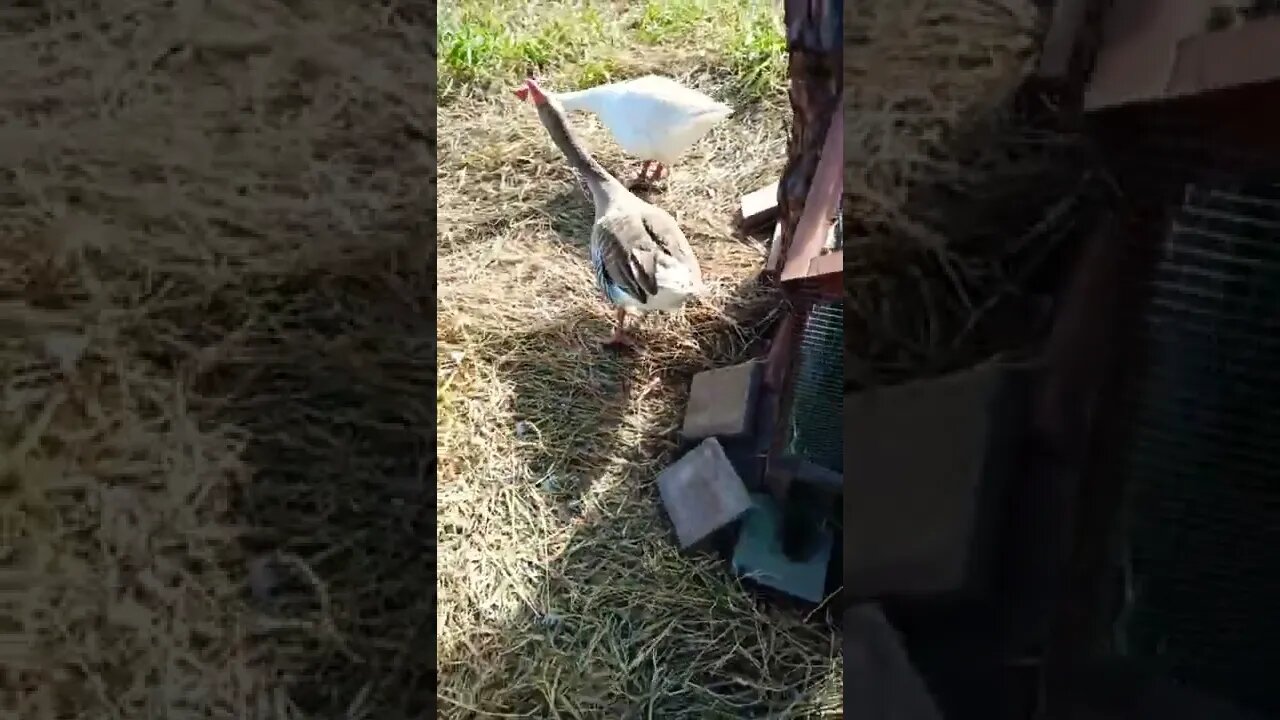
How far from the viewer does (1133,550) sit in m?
0.93

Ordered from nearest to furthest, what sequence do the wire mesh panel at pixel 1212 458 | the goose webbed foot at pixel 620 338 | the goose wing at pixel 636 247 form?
the wire mesh panel at pixel 1212 458
the goose wing at pixel 636 247
the goose webbed foot at pixel 620 338

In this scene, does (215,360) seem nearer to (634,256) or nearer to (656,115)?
(634,256)

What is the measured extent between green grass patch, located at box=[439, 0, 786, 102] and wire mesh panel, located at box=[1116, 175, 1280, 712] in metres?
2.39

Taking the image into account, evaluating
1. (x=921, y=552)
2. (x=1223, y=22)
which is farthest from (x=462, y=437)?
(x=1223, y=22)

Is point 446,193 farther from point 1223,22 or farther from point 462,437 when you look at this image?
point 1223,22

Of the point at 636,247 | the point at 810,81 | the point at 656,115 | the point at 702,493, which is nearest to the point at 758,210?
the point at 656,115

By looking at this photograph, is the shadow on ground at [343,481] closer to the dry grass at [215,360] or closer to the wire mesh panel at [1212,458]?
the dry grass at [215,360]

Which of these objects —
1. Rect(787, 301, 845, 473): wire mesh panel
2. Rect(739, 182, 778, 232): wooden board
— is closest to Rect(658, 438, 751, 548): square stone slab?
Rect(787, 301, 845, 473): wire mesh panel

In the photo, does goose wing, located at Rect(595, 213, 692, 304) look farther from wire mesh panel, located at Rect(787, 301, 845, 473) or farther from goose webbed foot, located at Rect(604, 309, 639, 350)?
wire mesh panel, located at Rect(787, 301, 845, 473)

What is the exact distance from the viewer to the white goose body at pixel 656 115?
2.73 meters

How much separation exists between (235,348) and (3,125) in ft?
0.95

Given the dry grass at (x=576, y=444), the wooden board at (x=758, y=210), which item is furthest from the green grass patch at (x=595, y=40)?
the wooden board at (x=758, y=210)

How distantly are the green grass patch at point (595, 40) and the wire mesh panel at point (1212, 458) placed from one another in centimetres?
239

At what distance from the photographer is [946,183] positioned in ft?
2.91
